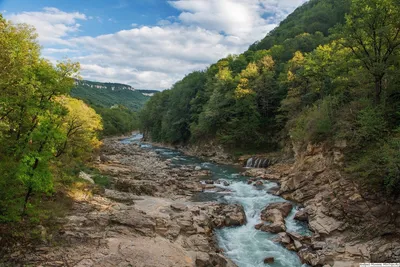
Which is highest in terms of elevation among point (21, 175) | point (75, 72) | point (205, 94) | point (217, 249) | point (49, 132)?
point (205, 94)

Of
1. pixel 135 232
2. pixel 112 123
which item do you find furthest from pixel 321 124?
pixel 112 123

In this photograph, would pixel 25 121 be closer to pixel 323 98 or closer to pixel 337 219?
pixel 337 219

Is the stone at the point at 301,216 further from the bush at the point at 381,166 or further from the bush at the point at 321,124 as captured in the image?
A: the bush at the point at 321,124

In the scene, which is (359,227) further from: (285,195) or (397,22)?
(397,22)

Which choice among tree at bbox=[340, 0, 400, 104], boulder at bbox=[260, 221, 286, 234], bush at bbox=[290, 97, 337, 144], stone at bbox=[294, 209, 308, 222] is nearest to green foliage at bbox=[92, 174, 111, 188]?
boulder at bbox=[260, 221, 286, 234]

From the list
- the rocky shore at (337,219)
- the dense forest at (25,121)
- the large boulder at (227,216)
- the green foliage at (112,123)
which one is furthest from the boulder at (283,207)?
the green foliage at (112,123)

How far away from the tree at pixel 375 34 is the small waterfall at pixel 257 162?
19.6 metres

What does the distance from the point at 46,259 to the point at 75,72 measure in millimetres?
8903

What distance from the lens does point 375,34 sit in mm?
18266

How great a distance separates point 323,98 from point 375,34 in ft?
42.6

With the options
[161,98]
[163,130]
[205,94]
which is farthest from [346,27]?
[161,98]

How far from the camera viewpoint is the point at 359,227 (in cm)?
1501

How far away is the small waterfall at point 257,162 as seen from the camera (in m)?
37.8

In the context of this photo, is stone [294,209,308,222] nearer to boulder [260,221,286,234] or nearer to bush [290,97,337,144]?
boulder [260,221,286,234]
